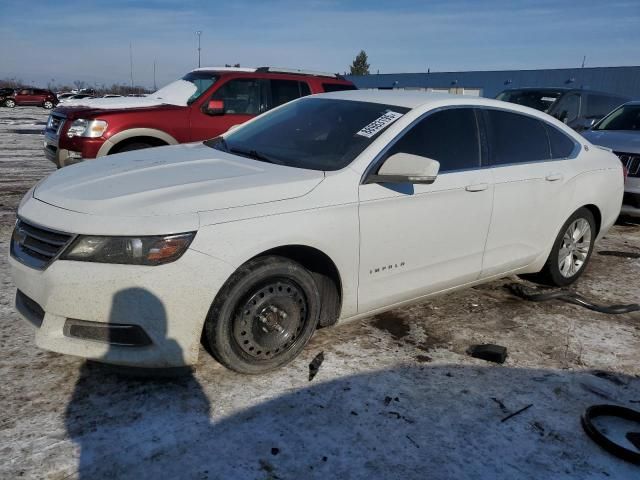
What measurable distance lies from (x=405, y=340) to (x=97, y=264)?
2071 mm

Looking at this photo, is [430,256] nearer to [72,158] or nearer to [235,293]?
[235,293]

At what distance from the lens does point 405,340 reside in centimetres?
365

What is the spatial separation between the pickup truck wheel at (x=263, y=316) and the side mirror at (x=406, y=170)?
2.45 feet

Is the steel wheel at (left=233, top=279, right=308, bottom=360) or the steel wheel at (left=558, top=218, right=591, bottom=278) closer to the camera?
the steel wheel at (left=233, top=279, right=308, bottom=360)

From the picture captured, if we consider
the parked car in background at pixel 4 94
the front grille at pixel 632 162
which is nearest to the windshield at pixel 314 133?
the front grille at pixel 632 162

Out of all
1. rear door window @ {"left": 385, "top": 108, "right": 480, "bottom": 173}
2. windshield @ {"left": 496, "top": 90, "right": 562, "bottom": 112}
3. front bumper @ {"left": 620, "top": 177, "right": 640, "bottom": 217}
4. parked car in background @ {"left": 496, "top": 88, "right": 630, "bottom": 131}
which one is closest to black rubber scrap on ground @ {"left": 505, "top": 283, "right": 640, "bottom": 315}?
rear door window @ {"left": 385, "top": 108, "right": 480, "bottom": 173}

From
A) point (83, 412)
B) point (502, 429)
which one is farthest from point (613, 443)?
point (83, 412)

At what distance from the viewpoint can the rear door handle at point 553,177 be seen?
4246 mm

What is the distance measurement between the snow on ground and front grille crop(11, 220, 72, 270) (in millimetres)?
Result: 690

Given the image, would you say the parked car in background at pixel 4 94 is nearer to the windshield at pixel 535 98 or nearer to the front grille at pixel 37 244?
the windshield at pixel 535 98

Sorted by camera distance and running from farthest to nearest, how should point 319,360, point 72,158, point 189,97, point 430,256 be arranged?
point 189,97 < point 72,158 < point 430,256 < point 319,360

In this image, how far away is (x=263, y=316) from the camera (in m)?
3.01

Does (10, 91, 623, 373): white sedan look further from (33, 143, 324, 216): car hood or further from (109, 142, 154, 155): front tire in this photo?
(109, 142, 154, 155): front tire

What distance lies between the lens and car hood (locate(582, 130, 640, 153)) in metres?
6.98
